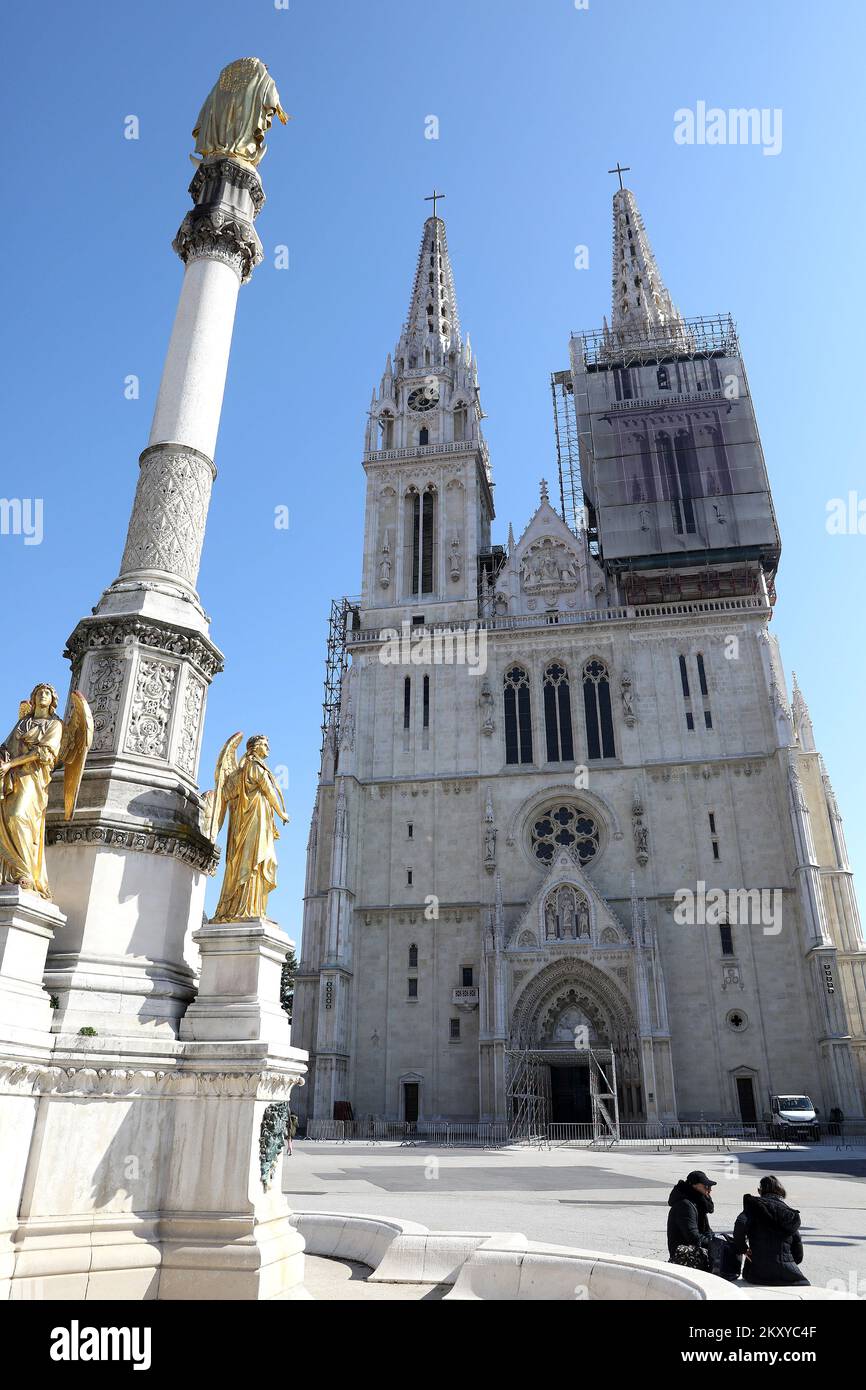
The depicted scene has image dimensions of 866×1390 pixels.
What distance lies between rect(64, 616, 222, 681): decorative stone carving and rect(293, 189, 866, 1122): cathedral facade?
86.9 ft

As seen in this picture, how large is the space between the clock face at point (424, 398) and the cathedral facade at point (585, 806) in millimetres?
388

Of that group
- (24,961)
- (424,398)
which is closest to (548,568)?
(424,398)

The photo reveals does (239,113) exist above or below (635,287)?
below

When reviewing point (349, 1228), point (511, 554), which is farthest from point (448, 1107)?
point (349, 1228)

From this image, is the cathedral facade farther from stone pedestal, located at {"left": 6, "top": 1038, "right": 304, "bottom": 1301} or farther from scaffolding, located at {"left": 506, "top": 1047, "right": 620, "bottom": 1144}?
stone pedestal, located at {"left": 6, "top": 1038, "right": 304, "bottom": 1301}

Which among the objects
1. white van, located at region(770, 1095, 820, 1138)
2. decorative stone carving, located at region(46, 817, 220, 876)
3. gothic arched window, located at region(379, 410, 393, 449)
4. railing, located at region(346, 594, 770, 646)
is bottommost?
white van, located at region(770, 1095, 820, 1138)

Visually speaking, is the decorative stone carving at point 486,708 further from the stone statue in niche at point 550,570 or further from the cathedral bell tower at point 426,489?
the stone statue in niche at point 550,570

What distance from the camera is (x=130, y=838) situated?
7.37 metres

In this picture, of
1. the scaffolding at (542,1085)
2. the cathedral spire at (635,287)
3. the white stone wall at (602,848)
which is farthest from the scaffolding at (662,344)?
the scaffolding at (542,1085)

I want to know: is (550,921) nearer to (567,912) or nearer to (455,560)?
(567,912)

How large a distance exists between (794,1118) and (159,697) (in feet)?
88.7

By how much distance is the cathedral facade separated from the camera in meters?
31.7

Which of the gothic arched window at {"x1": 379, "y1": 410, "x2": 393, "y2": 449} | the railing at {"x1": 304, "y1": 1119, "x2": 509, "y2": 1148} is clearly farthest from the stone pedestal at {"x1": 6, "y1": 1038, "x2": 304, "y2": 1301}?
the gothic arched window at {"x1": 379, "y1": 410, "x2": 393, "y2": 449}

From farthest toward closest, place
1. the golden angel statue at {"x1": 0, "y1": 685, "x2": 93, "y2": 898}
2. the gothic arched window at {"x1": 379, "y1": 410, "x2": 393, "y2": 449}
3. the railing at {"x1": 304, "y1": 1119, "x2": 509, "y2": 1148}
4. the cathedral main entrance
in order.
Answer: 1. the gothic arched window at {"x1": 379, "y1": 410, "x2": 393, "y2": 449}
2. the cathedral main entrance
3. the railing at {"x1": 304, "y1": 1119, "x2": 509, "y2": 1148}
4. the golden angel statue at {"x1": 0, "y1": 685, "x2": 93, "y2": 898}
